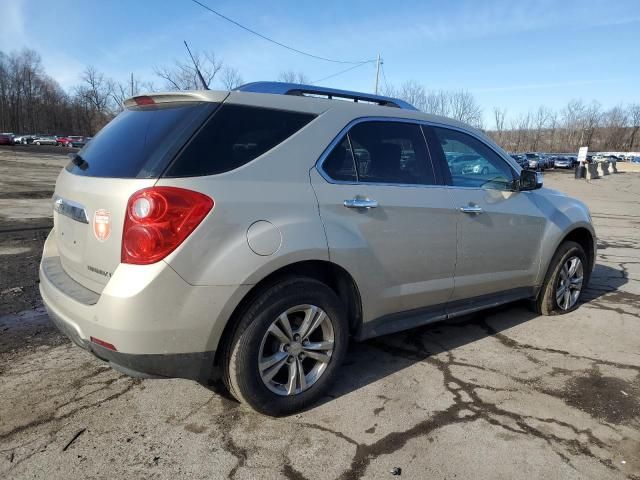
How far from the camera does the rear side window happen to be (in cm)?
244

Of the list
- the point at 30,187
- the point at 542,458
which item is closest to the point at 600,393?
the point at 542,458

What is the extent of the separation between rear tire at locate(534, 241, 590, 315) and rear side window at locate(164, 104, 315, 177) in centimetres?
308

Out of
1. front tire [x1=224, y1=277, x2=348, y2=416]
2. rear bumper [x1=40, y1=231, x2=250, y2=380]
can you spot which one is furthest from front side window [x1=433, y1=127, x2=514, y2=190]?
rear bumper [x1=40, y1=231, x2=250, y2=380]

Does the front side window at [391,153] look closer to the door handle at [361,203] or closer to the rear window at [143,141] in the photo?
the door handle at [361,203]

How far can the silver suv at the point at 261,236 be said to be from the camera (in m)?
2.34

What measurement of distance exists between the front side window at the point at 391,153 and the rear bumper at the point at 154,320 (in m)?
1.23

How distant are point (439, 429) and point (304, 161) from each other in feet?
5.73

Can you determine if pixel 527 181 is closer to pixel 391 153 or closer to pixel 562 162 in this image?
pixel 391 153

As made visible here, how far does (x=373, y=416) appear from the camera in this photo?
9.45 ft

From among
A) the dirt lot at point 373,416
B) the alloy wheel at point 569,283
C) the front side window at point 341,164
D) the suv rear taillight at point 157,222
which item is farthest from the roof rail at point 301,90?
the alloy wheel at point 569,283

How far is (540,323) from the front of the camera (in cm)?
459

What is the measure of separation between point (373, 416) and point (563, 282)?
9.53 feet

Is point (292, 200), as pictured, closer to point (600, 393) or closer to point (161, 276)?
point (161, 276)

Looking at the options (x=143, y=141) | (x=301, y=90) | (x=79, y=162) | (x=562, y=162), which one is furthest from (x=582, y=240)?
(x=562, y=162)
